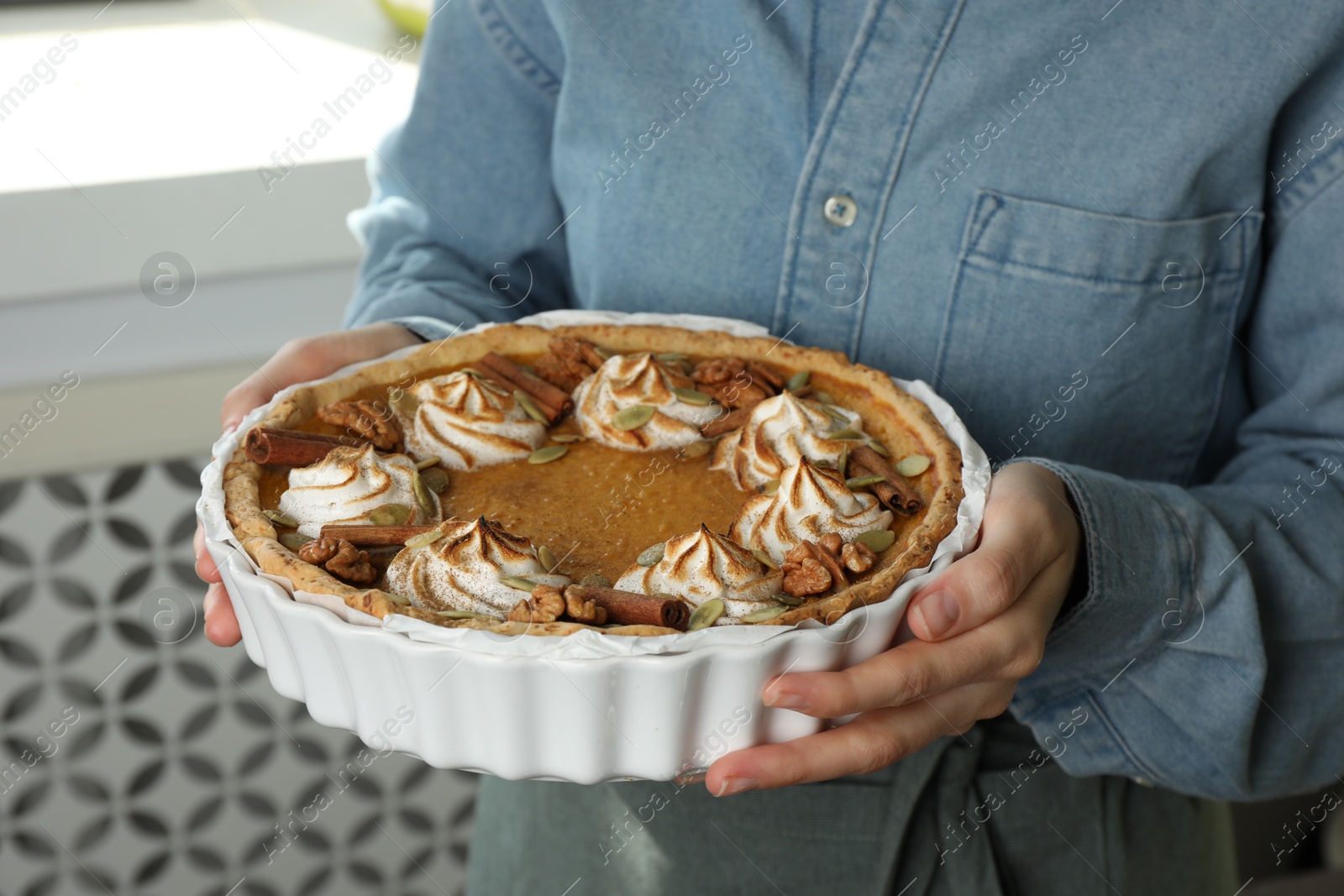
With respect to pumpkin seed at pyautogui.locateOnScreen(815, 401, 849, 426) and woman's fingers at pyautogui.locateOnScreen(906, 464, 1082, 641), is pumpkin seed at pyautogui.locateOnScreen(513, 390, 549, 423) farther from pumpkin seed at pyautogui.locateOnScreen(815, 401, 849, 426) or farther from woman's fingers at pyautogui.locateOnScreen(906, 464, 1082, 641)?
woman's fingers at pyautogui.locateOnScreen(906, 464, 1082, 641)

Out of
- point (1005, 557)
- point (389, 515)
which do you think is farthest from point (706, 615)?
point (389, 515)

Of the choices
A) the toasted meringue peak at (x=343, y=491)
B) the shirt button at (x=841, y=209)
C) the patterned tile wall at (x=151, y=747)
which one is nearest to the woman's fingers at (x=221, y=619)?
the toasted meringue peak at (x=343, y=491)

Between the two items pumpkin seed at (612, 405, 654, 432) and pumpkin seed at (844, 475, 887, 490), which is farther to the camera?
pumpkin seed at (612, 405, 654, 432)

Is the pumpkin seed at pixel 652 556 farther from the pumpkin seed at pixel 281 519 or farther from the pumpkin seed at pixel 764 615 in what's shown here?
the pumpkin seed at pixel 281 519

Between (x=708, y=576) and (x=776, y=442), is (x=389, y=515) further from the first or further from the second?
(x=776, y=442)

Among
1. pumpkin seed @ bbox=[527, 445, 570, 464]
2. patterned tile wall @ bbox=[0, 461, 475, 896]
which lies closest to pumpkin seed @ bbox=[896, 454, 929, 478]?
pumpkin seed @ bbox=[527, 445, 570, 464]
